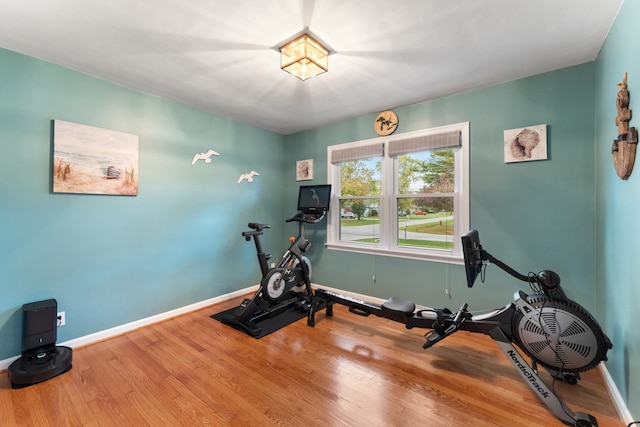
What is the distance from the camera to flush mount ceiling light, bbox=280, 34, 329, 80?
198cm

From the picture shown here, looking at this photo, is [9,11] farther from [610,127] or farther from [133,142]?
[610,127]

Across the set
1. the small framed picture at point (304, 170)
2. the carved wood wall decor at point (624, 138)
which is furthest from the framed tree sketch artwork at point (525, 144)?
the small framed picture at point (304, 170)

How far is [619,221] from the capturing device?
1756mm

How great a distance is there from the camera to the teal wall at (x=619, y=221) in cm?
150

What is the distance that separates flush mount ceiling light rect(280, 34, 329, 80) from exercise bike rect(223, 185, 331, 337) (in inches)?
72.2

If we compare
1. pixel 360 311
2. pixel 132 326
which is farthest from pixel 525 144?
pixel 132 326

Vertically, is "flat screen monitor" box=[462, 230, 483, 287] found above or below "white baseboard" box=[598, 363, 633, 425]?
above

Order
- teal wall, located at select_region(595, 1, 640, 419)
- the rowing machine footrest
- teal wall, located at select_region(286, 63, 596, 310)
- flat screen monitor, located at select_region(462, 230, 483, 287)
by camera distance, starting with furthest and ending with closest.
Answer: the rowing machine footrest, teal wall, located at select_region(286, 63, 596, 310), flat screen monitor, located at select_region(462, 230, 483, 287), teal wall, located at select_region(595, 1, 640, 419)

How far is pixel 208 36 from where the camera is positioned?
197 cm

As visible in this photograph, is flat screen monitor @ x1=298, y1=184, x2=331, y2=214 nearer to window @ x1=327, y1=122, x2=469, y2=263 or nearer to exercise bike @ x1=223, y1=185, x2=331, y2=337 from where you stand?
exercise bike @ x1=223, y1=185, x2=331, y2=337

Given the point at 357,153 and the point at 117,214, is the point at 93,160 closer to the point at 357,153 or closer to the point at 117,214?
the point at 117,214

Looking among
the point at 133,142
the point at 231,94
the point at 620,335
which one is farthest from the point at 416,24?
the point at 133,142

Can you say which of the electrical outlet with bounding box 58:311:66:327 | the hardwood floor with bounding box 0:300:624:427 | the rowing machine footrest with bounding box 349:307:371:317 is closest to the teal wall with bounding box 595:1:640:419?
the hardwood floor with bounding box 0:300:624:427

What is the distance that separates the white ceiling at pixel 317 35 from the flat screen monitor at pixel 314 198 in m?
1.40
